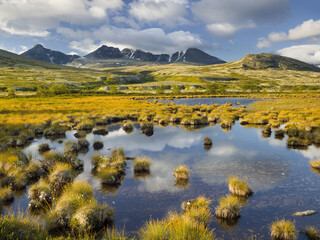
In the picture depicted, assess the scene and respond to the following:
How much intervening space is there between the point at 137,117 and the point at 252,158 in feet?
116

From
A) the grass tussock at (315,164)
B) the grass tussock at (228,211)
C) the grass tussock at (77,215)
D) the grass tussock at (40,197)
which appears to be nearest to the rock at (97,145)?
the grass tussock at (40,197)

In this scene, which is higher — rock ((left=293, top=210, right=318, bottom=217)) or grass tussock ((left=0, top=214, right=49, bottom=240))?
grass tussock ((left=0, top=214, right=49, bottom=240))

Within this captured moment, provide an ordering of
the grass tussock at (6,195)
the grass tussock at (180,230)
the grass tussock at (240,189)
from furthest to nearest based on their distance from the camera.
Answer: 1. the grass tussock at (240,189)
2. the grass tussock at (6,195)
3. the grass tussock at (180,230)

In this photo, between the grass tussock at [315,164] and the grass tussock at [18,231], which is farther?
the grass tussock at [315,164]

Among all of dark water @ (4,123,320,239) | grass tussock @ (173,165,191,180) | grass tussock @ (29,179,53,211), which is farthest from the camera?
grass tussock @ (173,165,191,180)

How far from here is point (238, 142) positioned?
3152cm

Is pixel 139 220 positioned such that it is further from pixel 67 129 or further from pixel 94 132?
pixel 67 129

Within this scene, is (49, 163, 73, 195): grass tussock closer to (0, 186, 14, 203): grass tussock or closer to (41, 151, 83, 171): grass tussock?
(0, 186, 14, 203): grass tussock

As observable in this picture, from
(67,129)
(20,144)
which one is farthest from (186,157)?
(67,129)

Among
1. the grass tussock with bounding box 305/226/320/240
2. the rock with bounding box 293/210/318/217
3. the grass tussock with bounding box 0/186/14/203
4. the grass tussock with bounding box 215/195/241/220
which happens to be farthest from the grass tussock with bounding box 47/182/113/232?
the rock with bounding box 293/210/318/217

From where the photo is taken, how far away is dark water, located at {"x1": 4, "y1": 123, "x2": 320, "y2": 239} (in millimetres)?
12844

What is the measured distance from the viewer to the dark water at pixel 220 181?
506 inches

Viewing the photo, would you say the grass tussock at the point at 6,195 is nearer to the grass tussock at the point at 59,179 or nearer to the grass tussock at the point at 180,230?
the grass tussock at the point at 59,179

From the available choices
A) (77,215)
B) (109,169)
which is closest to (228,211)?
(77,215)
